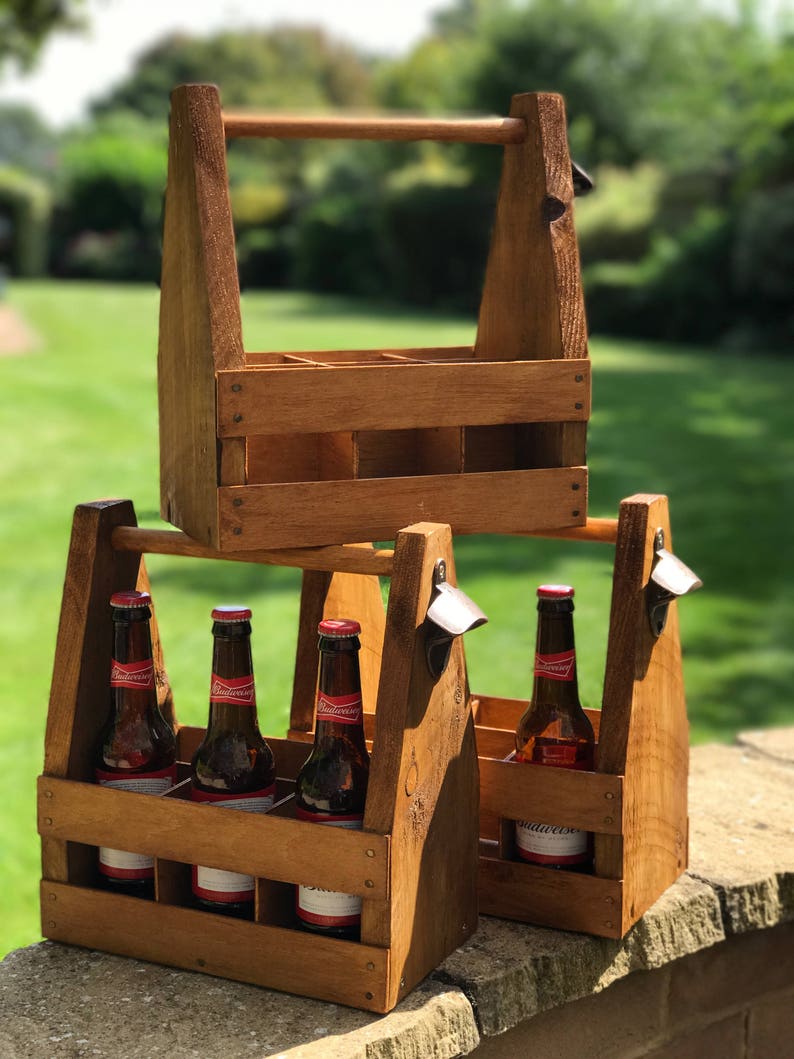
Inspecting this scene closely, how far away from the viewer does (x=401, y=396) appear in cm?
168

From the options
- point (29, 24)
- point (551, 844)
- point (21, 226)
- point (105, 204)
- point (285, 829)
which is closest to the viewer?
point (285, 829)

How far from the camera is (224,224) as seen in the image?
163 cm

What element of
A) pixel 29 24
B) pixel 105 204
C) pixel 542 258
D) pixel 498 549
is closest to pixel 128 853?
pixel 542 258

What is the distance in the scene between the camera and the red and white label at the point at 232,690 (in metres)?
1.70

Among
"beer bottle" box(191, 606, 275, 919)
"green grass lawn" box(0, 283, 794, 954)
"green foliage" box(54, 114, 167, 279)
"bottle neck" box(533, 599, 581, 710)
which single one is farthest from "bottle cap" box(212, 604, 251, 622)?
"green foliage" box(54, 114, 167, 279)

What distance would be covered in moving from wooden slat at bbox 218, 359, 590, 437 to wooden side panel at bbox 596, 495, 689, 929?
188mm

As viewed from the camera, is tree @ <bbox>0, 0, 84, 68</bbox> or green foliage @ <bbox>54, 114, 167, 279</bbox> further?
green foliage @ <bbox>54, 114, 167, 279</bbox>

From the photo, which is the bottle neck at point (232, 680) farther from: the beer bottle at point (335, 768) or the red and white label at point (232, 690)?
the beer bottle at point (335, 768)

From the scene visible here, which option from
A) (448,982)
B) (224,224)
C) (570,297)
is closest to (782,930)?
(448,982)

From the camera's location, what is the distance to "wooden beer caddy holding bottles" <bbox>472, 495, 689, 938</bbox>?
1726 mm

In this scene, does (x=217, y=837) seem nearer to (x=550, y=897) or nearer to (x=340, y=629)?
(x=340, y=629)

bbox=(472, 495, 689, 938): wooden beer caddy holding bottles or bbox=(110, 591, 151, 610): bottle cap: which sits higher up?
bbox=(110, 591, 151, 610): bottle cap

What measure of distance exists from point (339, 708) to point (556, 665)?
339mm

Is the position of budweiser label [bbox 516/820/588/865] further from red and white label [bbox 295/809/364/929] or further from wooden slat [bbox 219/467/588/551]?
wooden slat [bbox 219/467/588/551]
